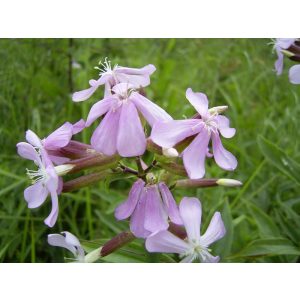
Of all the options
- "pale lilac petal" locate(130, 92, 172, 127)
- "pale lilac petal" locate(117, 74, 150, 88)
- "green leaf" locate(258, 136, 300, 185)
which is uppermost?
"pale lilac petal" locate(117, 74, 150, 88)

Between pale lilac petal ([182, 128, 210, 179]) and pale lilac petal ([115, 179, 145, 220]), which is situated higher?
pale lilac petal ([182, 128, 210, 179])

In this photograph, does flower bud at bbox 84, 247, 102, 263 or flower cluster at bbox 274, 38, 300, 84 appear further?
flower cluster at bbox 274, 38, 300, 84

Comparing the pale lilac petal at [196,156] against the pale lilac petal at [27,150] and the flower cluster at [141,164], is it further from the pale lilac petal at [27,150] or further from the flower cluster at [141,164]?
the pale lilac petal at [27,150]

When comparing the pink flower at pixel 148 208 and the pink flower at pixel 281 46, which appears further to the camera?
the pink flower at pixel 281 46

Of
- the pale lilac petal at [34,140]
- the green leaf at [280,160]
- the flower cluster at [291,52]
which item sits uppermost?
the flower cluster at [291,52]

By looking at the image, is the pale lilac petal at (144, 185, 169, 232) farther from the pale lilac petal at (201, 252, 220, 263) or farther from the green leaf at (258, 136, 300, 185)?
the green leaf at (258, 136, 300, 185)

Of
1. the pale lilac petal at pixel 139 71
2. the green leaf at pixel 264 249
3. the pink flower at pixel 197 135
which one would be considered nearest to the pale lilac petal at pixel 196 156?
the pink flower at pixel 197 135

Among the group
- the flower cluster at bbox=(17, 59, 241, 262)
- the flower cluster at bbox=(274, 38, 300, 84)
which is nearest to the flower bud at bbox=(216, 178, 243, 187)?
the flower cluster at bbox=(17, 59, 241, 262)
